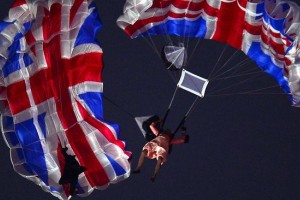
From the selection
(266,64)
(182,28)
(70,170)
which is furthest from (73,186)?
(266,64)

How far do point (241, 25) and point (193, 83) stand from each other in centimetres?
116

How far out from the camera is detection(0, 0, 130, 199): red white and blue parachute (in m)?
10.4

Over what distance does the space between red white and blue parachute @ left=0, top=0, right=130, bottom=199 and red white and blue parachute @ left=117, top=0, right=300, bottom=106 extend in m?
0.83

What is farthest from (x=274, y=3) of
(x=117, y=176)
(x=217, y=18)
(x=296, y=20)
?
(x=117, y=176)

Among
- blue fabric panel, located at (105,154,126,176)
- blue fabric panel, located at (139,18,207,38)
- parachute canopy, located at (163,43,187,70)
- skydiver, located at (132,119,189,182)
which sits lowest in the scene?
blue fabric panel, located at (105,154,126,176)

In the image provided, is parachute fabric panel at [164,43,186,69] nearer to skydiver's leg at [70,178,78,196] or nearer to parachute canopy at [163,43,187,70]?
parachute canopy at [163,43,187,70]

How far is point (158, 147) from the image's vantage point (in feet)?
35.5

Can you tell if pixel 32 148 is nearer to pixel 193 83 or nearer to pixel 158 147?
pixel 158 147

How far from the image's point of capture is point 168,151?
36.0ft

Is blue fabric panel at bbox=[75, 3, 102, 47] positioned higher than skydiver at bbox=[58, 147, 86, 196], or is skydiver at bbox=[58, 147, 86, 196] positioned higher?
blue fabric panel at bbox=[75, 3, 102, 47]

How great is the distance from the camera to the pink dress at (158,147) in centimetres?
1080

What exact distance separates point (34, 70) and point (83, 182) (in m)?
1.76

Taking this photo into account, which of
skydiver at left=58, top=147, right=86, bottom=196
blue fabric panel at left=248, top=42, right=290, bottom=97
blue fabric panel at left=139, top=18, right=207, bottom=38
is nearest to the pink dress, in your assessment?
skydiver at left=58, top=147, right=86, bottom=196

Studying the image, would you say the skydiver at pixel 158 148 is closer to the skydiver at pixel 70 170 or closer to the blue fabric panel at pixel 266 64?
the skydiver at pixel 70 170
